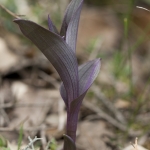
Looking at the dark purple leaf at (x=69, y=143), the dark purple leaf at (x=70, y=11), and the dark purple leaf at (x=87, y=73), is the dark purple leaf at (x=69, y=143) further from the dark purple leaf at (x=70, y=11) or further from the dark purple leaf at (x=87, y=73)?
the dark purple leaf at (x=70, y=11)

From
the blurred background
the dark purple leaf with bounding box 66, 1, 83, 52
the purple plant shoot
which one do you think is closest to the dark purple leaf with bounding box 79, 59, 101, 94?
the purple plant shoot

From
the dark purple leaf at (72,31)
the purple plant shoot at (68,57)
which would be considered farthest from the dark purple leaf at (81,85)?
the dark purple leaf at (72,31)

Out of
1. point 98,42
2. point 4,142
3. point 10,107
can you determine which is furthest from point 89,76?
point 98,42

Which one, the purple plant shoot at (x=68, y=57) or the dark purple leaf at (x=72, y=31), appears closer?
the purple plant shoot at (x=68, y=57)

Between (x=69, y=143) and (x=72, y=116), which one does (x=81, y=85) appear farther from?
(x=69, y=143)

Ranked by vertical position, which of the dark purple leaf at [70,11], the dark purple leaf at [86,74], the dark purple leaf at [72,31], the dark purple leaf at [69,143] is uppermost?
the dark purple leaf at [70,11]

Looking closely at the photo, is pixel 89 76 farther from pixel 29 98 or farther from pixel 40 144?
pixel 29 98

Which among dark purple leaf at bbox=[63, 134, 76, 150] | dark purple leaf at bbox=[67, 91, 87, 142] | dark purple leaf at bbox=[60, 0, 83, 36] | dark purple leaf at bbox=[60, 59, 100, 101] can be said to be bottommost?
dark purple leaf at bbox=[63, 134, 76, 150]

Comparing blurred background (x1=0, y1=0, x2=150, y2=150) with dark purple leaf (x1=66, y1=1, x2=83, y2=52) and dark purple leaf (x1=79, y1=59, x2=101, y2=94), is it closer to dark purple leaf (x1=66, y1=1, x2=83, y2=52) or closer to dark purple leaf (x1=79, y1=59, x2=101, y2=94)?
dark purple leaf (x1=66, y1=1, x2=83, y2=52)
